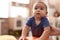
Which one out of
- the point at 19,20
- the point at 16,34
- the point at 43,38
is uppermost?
the point at 43,38

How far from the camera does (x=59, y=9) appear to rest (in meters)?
3.87

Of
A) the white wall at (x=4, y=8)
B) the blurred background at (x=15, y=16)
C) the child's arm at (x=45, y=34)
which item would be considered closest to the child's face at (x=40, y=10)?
the child's arm at (x=45, y=34)

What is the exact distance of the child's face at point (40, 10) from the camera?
59cm

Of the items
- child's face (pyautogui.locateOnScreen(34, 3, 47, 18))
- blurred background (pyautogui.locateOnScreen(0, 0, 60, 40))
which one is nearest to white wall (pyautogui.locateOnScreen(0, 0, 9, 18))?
blurred background (pyautogui.locateOnScreen(0, 0, 60, 40))

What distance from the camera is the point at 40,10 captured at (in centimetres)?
59

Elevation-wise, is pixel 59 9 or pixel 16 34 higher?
pixel 59 9

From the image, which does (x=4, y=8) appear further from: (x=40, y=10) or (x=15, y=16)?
(x=40, y=10)

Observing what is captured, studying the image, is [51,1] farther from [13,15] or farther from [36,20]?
[36,20]

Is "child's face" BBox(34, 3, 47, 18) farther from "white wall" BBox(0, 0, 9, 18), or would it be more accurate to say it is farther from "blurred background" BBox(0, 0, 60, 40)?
"blurred background" BBox(0, 0, 60, 40)

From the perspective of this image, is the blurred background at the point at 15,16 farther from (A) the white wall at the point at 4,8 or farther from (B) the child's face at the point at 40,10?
(B) the child's face at the point at 40,10

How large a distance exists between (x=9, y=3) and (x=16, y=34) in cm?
83

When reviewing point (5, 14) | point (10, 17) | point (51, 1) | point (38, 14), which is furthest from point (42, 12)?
point (51, 1)

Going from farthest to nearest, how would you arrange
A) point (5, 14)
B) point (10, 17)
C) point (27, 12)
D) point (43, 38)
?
point (27, 12), point (10, 17), point (5, 14), point (43, 38)

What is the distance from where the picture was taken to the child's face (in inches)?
23.1
